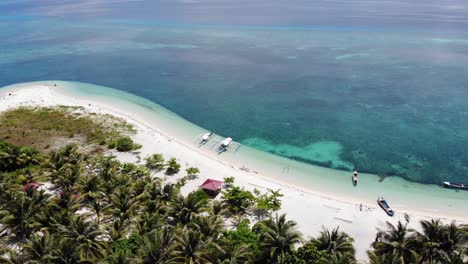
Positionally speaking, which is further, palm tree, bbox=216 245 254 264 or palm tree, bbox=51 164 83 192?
palm tree, bbox=51 164 83 192

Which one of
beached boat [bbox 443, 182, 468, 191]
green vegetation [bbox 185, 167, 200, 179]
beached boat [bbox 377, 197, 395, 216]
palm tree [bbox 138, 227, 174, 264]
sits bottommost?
beached boat [bbox 443, 182, 468, 191]

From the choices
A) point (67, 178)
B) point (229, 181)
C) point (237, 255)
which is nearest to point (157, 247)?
point (237, 255)

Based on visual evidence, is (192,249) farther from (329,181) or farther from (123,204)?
(329,181)

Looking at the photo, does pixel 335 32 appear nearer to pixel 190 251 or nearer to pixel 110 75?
pixel 110 75

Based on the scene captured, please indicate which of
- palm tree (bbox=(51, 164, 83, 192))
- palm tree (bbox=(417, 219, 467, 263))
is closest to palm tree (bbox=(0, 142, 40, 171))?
palm tree (bbox=(51, 164, 83, 192))

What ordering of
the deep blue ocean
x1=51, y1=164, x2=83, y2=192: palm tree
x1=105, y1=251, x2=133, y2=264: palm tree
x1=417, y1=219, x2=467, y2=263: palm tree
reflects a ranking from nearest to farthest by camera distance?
x1=105, y1=251, x2=133, y2=264: palm tree < x1=417, y1=219, x2=467, y2=263: palm tree < x1=51, y1=164, x2=83, y2=192: palm tree < the deep blue ocean

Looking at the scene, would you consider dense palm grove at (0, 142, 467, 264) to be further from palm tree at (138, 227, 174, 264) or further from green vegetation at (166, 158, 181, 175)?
green vegetation at (166, 158, 181, 175)

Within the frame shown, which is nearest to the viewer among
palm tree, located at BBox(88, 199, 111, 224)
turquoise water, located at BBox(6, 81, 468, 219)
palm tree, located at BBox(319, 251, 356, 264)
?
palm tree, located at BBox(319, 251, 356, 264)
